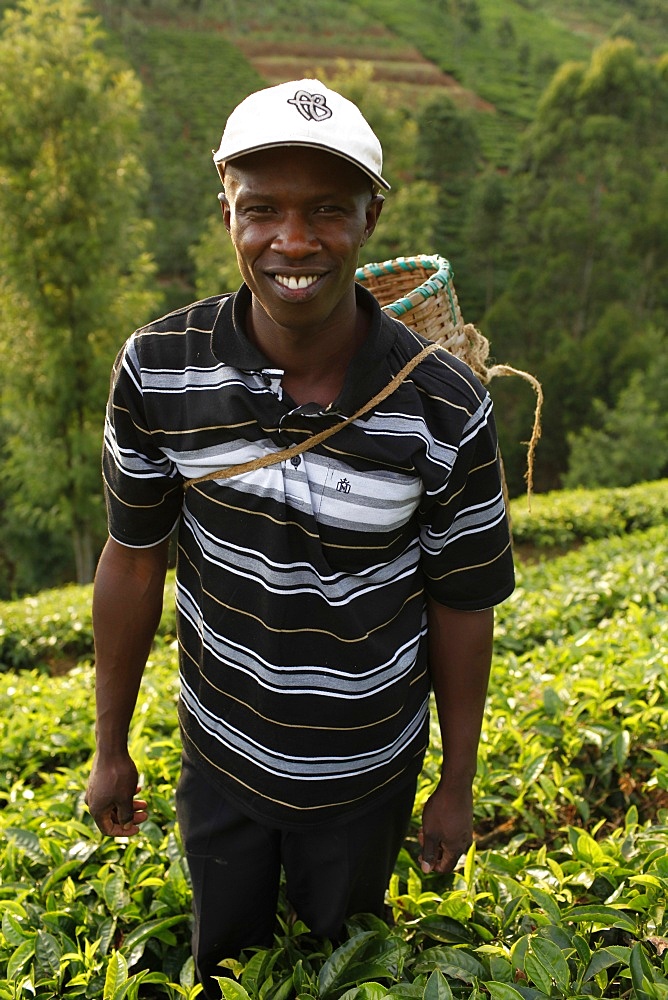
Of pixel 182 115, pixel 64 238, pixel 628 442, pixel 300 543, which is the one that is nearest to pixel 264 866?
pixel 300 543

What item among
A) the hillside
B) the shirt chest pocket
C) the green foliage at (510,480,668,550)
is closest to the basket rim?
the shirt chest pocket

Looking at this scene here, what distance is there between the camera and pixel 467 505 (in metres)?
1.44

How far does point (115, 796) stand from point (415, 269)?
4.42 ft

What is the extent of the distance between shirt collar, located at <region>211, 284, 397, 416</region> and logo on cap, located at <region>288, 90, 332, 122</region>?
0.33 m

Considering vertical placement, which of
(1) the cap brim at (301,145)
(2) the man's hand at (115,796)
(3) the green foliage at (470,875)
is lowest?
(3) the green foliage at (470,875)

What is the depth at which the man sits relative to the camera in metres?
1.28

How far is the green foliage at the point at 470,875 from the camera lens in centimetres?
164

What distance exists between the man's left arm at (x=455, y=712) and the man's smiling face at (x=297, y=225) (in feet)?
2.06

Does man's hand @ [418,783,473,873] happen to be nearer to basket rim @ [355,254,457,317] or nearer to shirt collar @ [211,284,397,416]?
shirt collar @ [211,284,397,416]

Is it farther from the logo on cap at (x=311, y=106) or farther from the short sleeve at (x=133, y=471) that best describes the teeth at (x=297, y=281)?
the short sleeve at (x=133, y=471)

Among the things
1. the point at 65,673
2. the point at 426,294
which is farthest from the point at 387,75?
the point at 426,294

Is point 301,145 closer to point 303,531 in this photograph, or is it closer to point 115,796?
point 303,531

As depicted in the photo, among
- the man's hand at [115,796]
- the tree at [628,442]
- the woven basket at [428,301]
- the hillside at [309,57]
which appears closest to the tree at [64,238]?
the woven basket at [428,301]

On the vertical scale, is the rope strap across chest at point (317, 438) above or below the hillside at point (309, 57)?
below
